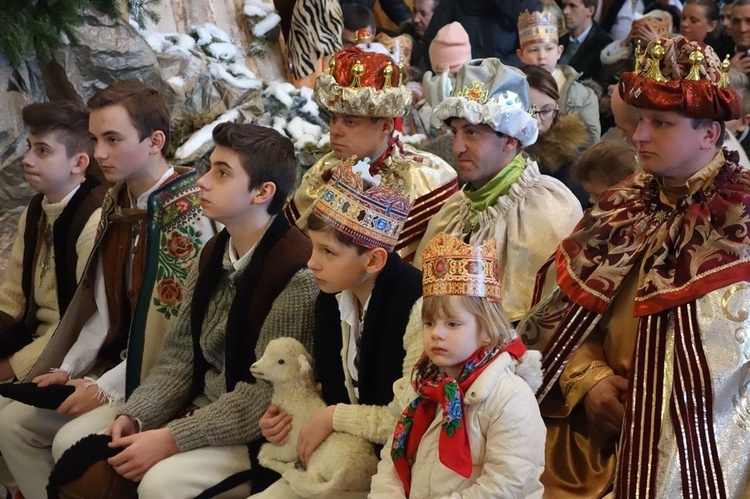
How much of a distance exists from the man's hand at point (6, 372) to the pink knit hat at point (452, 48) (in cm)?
292

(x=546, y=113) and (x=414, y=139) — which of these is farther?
(x=414, y=139)

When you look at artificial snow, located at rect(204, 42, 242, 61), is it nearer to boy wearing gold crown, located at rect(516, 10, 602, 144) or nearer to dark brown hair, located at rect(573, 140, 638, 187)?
boy wearing gold crown, located at rect(516, 10, 602, 144)

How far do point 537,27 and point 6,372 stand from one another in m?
3.12

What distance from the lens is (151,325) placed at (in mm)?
3150

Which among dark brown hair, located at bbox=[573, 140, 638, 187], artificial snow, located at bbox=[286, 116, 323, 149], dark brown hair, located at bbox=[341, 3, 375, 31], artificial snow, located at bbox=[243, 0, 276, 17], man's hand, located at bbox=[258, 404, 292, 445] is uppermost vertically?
dark brown hair, located at bbox=[573, 140, 638, 187]

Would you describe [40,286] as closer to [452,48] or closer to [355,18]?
[452,48]

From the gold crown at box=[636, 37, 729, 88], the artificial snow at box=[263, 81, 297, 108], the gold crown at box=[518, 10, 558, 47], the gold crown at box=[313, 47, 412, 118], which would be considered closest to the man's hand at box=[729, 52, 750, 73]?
the gold crown at box=[518, 10, 558, 47]

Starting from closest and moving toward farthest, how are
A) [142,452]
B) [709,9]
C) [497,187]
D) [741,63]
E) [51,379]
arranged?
1. [142,452]
2. [497,187]
3. [51,379]
4. [741,63]
5. [709,9]

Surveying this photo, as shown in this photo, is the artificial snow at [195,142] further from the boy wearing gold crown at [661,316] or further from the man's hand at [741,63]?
the boy wearing gold crown at [661,316]

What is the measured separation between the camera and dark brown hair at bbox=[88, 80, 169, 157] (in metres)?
3.29

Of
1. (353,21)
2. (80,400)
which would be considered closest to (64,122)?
(80,400)

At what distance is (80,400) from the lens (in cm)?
312

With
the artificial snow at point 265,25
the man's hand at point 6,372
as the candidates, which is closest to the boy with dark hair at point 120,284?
the man's hand at point 6,372

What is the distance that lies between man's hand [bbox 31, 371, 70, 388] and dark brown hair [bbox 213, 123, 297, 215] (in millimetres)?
1020
